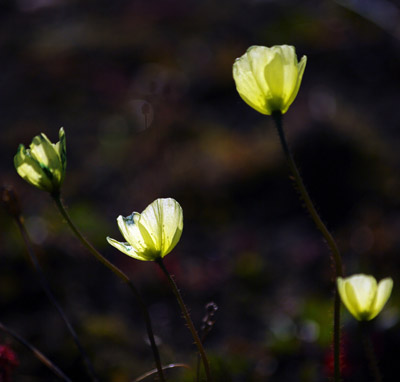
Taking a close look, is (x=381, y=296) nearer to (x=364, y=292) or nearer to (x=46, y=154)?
(x=364, y=292)

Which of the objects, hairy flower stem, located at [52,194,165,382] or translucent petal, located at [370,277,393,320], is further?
hairy flower stem, located at [52,194,165,382]

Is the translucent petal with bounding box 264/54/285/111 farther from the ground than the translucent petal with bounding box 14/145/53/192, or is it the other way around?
the translucent petal with bounding box 264/54/285/111

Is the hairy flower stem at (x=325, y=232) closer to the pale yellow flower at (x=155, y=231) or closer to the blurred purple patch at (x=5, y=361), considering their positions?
the pale yellow flower at (x=155, y=231)

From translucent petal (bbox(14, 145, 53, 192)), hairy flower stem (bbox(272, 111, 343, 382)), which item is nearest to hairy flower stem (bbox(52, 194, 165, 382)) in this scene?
translucent petal (bbox(14, 145, 53, 192))

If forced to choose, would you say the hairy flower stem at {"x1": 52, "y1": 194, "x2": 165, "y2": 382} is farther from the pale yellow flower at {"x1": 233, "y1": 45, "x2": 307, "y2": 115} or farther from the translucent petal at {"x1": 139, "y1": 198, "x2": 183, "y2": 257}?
the pale yellow flower at {"x1": 233, "y1": 45, "x2": 307, "y2": 115}

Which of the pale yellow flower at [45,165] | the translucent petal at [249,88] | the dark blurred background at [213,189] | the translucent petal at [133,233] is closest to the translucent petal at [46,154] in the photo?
the pale yellow flower at [45,165]

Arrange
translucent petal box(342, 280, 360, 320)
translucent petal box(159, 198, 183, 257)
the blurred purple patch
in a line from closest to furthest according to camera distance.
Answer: translucent petal box(342, 280, 360, 320), translucent petal box(159, 198, 183, 257), the blurred purple patch
